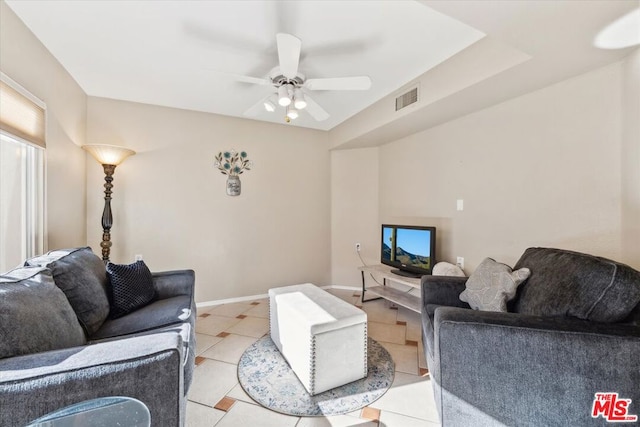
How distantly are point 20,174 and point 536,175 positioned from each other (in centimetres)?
395

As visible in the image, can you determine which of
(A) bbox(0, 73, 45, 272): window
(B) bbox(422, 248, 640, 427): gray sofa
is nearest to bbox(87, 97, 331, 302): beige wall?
(A) bbox(0, 73, 45, 272): window

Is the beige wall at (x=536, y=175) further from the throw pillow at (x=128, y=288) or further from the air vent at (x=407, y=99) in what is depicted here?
the throw pillow at (x=128, y=288)

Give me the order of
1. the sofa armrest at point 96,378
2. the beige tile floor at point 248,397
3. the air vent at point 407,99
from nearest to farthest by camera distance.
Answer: the sofa armrest at point 96,378
the beige tile floor at point 248,397
the air vent at point 407,99

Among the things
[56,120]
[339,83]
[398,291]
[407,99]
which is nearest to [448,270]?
[398,291]

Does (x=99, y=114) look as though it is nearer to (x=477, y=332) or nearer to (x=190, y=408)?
(x=190, y=408)

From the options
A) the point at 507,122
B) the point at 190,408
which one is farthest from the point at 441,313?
the point at 507,122

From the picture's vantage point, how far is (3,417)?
742mm

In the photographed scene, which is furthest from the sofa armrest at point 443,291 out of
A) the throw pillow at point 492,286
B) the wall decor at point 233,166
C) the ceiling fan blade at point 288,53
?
the wall decor at point 233,166

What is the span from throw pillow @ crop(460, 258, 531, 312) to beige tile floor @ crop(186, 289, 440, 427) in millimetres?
678

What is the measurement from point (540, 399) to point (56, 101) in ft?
12.4

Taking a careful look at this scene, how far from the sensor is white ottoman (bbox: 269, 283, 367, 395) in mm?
1659

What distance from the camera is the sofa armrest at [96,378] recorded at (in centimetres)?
76

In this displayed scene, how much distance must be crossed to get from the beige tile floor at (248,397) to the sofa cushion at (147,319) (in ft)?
1.65

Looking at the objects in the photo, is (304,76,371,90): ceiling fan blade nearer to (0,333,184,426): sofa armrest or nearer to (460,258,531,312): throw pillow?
(460,258,531,312): throw pillow
